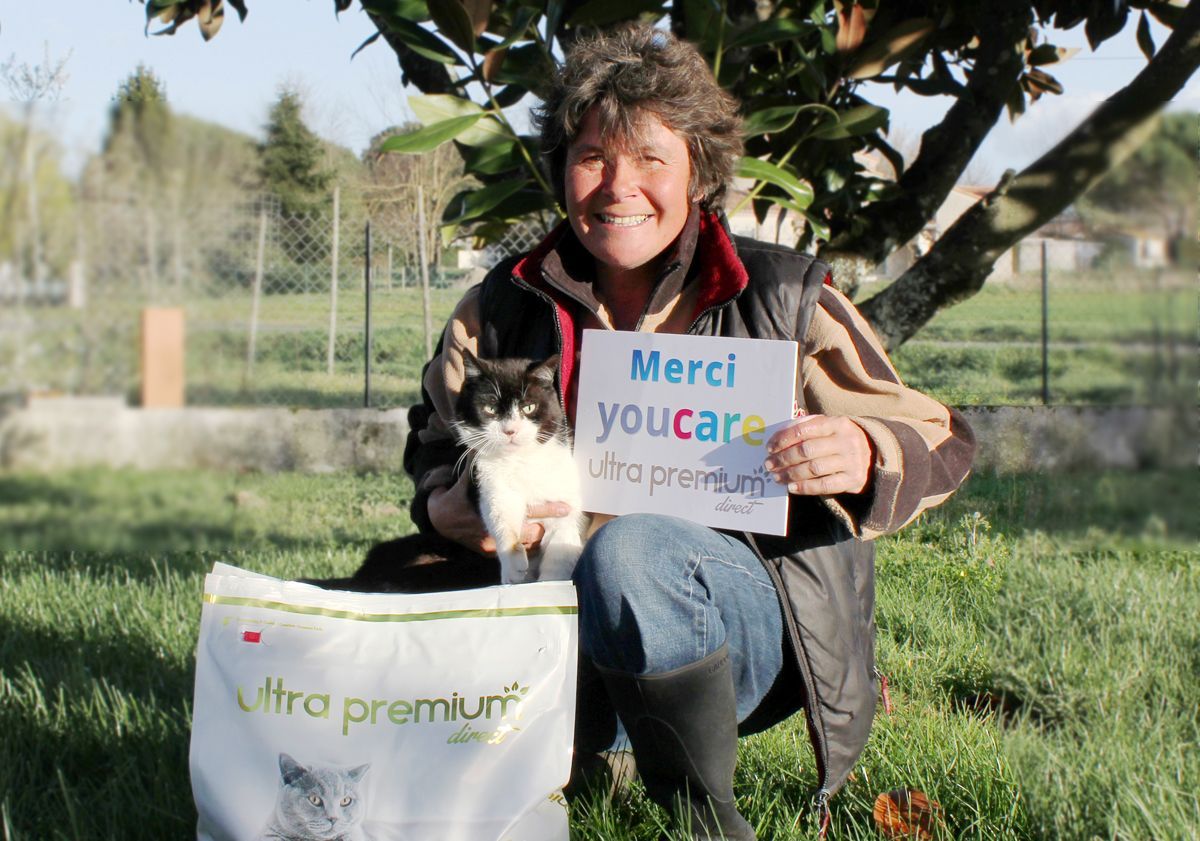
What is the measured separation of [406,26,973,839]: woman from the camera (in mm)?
1503

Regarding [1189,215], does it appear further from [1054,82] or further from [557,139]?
[1054,82]

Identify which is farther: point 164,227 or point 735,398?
point 164,227

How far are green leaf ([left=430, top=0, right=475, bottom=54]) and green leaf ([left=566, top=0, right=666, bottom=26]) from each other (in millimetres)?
263

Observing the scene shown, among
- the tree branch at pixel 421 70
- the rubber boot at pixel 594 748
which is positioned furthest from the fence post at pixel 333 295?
the rubber boot at pixel 594 748

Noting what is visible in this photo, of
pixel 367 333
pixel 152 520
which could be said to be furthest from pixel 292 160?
pixel 152 520

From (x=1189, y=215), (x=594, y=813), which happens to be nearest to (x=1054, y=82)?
(x=1189, y=215)

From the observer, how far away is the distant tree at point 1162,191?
126 centimetres

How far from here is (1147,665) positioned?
2.15 meters

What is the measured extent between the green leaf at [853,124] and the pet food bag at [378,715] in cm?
164

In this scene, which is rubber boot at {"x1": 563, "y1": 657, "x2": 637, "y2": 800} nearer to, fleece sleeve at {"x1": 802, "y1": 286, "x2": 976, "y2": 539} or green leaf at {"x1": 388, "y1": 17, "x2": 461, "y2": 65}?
fleece sleeve at {"x1": 802, "y1": 286, "x2": 976, "y2": 539}

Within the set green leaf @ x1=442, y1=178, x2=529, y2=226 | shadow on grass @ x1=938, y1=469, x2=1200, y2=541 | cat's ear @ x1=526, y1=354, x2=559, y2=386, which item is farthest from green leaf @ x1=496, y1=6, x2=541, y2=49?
shadow on grass @ x1=938, y1=469, x2=1200, y2=541

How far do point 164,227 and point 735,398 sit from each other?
1.36m

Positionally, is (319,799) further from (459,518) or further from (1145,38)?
(1145,38)

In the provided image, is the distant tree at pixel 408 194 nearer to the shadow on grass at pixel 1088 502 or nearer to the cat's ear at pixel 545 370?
the shadow on grass at pixel 1088 502
